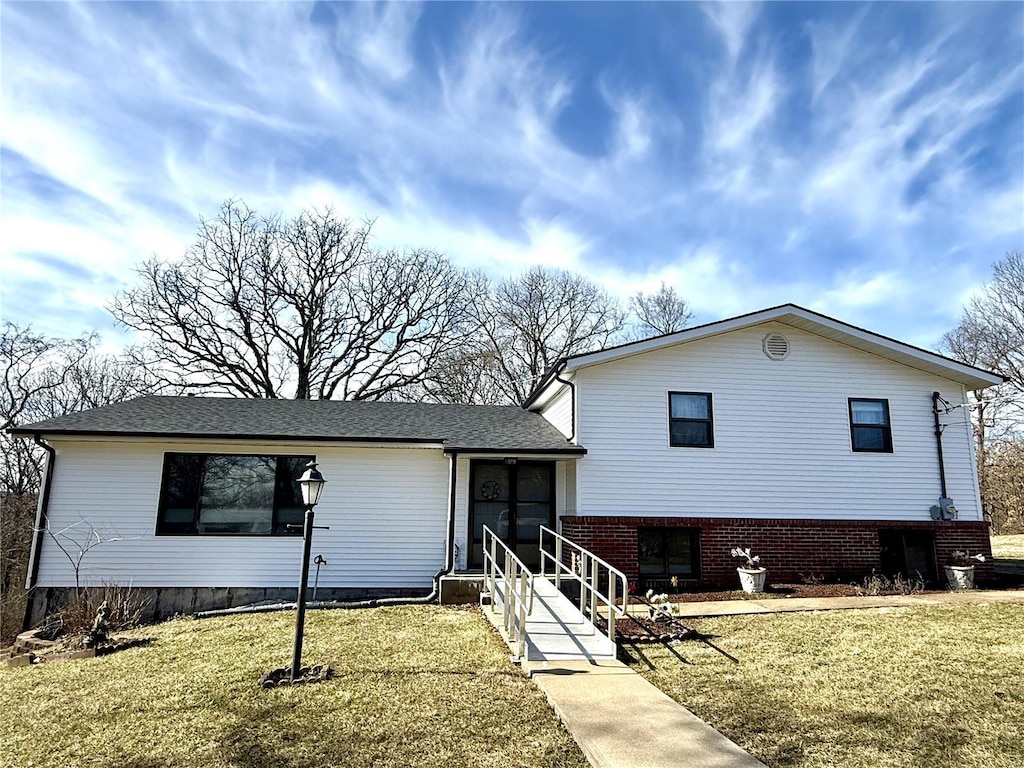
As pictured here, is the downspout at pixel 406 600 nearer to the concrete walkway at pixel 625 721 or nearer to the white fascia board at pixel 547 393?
the white fascia board at pixel 547 393

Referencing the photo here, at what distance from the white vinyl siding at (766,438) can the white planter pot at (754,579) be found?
1264 mm

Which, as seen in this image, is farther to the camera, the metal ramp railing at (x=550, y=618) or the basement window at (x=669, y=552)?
the basement window at (x=669, y=552)

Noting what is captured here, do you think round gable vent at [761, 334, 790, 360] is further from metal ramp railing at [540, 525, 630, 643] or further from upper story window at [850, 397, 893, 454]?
metal ramp railing at [540, 525, 630, 643]

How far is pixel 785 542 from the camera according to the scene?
38.5ft

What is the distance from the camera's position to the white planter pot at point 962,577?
448 inches

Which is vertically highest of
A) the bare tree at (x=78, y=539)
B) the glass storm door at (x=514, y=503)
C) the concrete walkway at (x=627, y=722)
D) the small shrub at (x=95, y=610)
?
the glass storm door at (x=514, y=503)

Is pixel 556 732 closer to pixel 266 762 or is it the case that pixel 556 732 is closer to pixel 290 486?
pixel 266 762

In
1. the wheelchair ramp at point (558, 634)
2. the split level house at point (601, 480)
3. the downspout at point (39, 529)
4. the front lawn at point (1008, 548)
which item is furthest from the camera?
the front lawn at point (1008, 548)

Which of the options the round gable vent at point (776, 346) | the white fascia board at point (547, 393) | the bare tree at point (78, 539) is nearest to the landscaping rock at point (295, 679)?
the bare tree at point (78, 539)

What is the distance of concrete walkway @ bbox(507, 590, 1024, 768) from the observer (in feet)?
13.7

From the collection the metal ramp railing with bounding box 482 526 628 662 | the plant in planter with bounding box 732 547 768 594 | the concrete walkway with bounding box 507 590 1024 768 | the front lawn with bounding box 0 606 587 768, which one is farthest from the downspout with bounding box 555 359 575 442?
the concrete walkway with bounding box 507 590 1024 768

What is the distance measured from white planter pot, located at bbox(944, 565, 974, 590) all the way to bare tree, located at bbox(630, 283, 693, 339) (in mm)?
21472

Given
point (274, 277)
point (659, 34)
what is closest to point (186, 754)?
point (659, 34)

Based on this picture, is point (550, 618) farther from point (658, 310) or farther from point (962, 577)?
point (658, 310)
